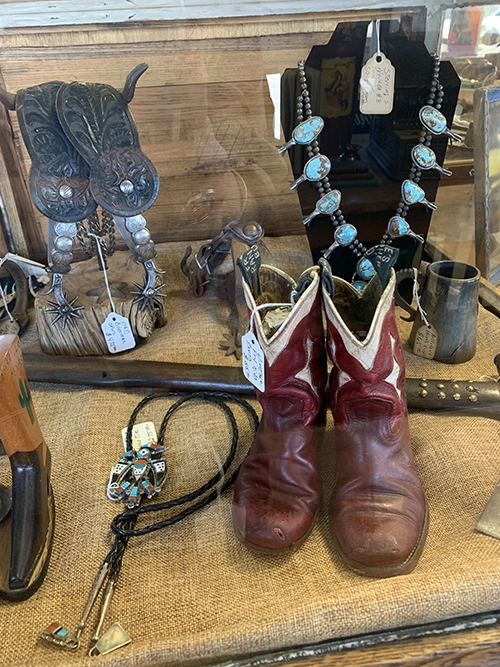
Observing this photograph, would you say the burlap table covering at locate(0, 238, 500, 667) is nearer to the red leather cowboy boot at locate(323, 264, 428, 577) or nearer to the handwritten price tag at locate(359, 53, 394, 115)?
the red leather cowboy boot at locate(323, 264, 428, 577)

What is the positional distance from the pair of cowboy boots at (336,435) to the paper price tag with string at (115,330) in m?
0.48

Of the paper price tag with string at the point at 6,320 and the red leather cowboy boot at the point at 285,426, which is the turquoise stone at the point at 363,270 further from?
the paper price tag with string at the point at 6,320

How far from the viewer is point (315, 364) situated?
84 centimetres

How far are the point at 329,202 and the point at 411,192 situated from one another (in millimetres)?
194

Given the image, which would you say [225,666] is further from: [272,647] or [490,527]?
[490,527]

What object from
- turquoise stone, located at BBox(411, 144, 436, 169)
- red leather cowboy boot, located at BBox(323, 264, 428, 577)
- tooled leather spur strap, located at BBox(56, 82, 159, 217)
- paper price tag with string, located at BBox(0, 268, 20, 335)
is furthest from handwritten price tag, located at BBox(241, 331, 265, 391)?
paper price tag with string, located at BBox(0, 268, 20, 335)

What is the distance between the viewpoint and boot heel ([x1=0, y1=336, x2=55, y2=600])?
0.73 m

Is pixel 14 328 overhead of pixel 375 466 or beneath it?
beneath

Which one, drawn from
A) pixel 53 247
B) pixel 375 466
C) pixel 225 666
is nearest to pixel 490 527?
pixel 375 466

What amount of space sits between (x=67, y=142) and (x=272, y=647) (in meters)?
0.97

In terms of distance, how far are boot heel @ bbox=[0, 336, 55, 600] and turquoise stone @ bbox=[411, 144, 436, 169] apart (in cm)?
93

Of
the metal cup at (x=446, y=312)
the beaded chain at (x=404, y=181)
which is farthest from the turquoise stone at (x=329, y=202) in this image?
the metal cup at (x=446, y=312)

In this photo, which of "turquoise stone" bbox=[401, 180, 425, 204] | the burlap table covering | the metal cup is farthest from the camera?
"turquoise stone" bbox=[401, 180, 425, 204]

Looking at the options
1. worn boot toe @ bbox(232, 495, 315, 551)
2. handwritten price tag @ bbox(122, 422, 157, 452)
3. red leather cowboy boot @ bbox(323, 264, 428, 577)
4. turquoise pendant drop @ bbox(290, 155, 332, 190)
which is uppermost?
turquoise pendant drop @ bbox(290, 155, 332, 190)
